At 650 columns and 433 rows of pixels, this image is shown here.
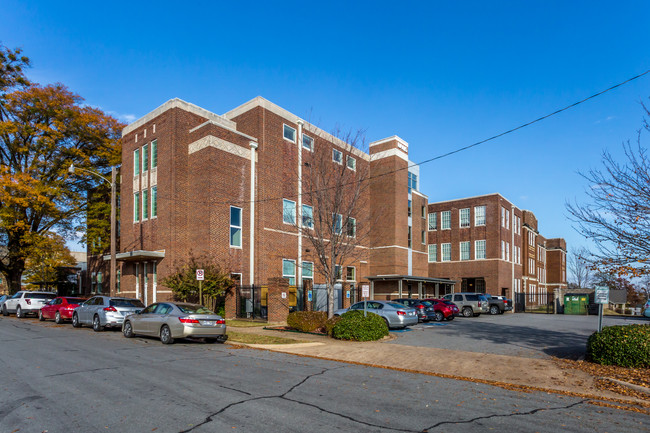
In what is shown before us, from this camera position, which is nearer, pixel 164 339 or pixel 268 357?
pixel 268 357

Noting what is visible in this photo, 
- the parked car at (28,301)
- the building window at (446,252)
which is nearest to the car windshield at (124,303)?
the parked car at (28,301)

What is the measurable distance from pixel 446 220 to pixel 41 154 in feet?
134

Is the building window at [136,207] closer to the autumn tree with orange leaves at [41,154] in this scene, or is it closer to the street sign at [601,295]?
the autumn tree with orange leaves at [41,154]

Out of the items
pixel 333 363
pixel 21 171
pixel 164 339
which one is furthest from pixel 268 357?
pixel 21 171

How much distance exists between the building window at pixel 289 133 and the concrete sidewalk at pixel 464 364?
721 inches

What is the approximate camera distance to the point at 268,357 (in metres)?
13.1

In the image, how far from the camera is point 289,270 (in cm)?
3123

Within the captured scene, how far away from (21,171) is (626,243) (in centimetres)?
3885

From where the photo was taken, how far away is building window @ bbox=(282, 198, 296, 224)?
30.4 meters

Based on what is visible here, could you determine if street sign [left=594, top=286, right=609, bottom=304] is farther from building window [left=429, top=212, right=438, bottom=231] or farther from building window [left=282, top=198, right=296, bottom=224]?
building window [left=429, top=212, right=438, bottom=231]

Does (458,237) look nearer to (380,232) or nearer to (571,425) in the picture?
(380,232)

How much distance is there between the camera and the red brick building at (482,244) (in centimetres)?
4908

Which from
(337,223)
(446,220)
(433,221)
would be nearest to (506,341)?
(337,223)

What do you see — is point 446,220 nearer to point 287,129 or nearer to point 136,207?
point 287,129
